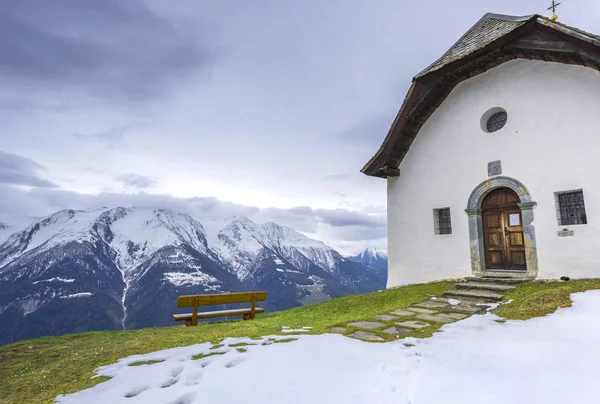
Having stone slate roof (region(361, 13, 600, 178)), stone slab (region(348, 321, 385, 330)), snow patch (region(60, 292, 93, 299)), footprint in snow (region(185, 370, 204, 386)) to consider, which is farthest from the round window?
snow patch (region(60, 292, 93, 299))

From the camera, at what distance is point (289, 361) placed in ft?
14.6

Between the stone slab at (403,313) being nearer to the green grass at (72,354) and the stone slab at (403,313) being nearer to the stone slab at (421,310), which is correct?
the stone slab at (421,310)

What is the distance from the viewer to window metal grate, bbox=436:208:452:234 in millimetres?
12534

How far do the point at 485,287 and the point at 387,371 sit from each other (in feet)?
22.9

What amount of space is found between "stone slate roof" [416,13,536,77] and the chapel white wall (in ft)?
3.52

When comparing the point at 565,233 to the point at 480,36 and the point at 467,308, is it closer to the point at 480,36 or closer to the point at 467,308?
the point at 467,308

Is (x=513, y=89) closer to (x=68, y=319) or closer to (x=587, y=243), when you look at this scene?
(x=587, y=243)

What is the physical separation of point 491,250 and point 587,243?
2.66 metres

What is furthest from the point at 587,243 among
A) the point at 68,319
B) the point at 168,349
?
the point at 68,319

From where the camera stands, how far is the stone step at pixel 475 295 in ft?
27.9

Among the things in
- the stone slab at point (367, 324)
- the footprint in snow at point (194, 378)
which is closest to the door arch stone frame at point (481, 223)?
the stone slab at point (367, 324)

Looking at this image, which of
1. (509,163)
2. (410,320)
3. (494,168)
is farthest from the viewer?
(494,168)

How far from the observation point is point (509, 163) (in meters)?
10.9

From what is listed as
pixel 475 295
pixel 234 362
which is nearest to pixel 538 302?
pixel 475 295
